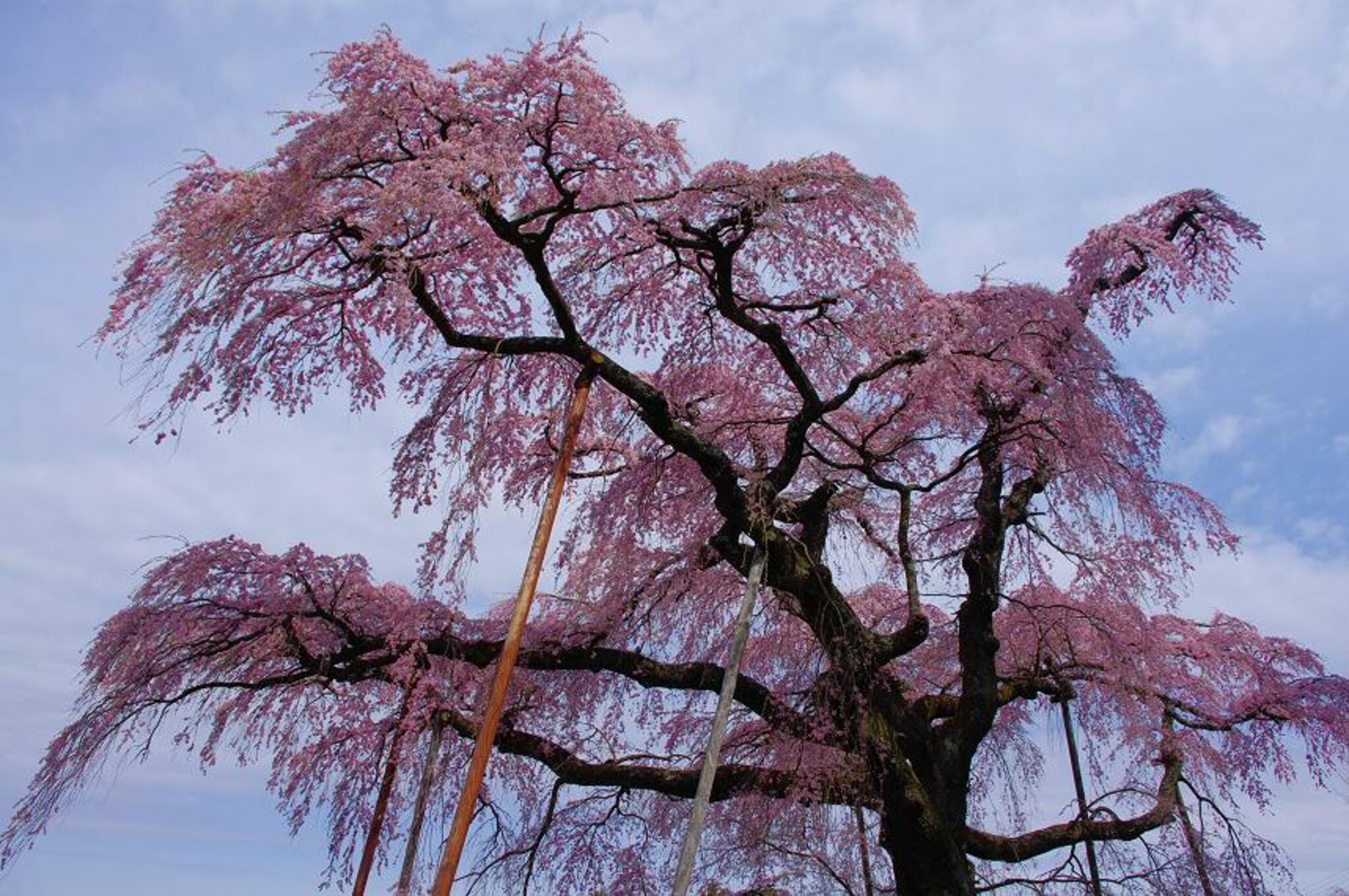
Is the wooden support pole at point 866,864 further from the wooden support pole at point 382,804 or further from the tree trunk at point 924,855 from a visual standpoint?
the wooden support pole at point 382,804

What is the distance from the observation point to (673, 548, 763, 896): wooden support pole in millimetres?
6559

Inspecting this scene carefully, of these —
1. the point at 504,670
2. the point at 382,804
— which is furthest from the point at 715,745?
the point at 382,804

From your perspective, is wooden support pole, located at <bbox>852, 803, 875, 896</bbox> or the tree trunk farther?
wooden support pole, located at <bbox>852, 803, 875, 896</bbox>

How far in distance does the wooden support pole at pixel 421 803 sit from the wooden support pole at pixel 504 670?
3.31m

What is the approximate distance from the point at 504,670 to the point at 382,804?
4649mm

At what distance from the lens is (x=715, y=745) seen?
707cm

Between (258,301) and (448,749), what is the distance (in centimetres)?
519

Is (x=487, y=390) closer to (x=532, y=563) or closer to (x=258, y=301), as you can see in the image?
(x=258, y=301)

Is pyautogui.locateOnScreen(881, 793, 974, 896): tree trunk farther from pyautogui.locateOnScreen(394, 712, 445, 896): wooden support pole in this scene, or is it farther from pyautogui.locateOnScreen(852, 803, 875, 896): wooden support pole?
pyautogui.locateOnScreen(394, 712, 445, 896): wooden support pole

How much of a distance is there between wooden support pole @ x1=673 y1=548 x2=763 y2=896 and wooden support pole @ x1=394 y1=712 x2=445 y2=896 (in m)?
3.58

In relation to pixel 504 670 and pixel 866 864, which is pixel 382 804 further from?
pixel 866 864

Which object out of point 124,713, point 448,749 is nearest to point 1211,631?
point 448,749

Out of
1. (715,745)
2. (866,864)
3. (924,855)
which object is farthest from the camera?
(866,864)

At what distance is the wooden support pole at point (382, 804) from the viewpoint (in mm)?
9750
